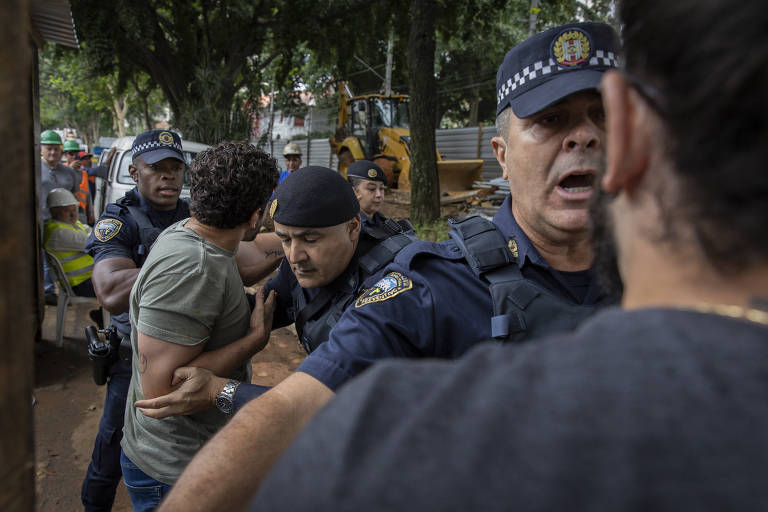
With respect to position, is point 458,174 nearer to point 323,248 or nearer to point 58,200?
point 58,200

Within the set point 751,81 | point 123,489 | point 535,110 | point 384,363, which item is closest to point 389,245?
point 535,110

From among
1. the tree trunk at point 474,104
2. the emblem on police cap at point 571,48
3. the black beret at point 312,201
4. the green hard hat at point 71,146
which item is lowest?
the black beret at point 312,201

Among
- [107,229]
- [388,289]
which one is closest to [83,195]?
[107,229]

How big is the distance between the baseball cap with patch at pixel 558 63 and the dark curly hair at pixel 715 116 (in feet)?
3.03

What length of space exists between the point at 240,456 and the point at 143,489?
1.36 m

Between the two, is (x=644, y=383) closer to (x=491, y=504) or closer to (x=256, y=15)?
(x=491, y=504)

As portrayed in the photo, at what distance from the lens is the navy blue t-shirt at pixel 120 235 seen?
2.93m

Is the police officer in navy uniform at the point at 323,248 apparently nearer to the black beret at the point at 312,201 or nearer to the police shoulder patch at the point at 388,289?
the black beret at the point at 312,201

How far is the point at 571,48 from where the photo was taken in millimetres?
1495

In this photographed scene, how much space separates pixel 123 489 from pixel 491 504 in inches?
143

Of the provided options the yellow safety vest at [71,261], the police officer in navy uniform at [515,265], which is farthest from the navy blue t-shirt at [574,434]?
the yellow safety vest at [71,261]

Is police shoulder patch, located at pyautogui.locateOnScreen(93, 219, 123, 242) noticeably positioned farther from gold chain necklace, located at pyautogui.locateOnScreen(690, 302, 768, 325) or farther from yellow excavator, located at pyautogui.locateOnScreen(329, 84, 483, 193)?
yellow excavator, located at pyautogui.locateOnScreen(329, 84, 483, 193)

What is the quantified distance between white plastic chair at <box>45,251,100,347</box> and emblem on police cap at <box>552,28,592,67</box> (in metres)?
5.02

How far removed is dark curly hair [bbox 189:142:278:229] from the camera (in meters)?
2.03
